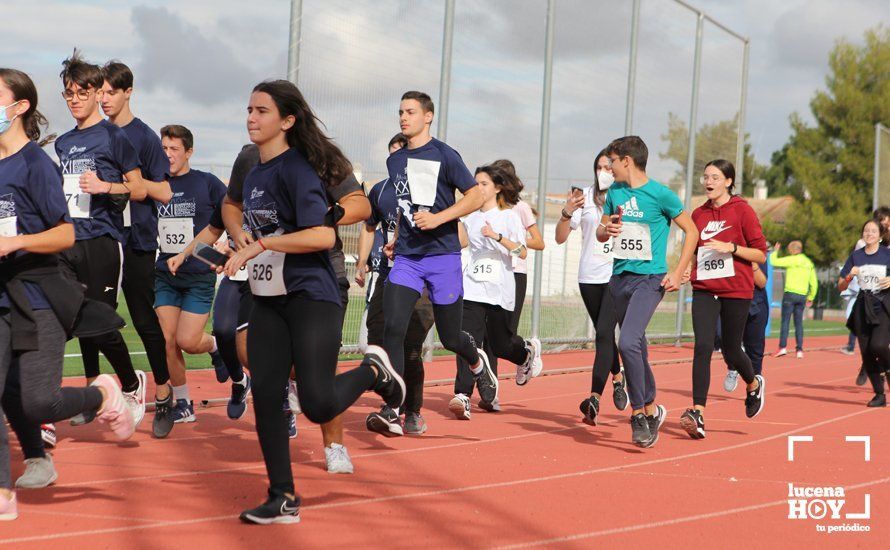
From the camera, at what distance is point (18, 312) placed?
16.8 feet

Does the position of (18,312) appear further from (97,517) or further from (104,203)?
(104,203)

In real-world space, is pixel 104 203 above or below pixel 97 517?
above

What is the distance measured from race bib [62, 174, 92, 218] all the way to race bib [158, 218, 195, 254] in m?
1.14

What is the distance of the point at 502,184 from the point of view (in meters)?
9.91

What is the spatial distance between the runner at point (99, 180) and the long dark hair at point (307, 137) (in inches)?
86.6

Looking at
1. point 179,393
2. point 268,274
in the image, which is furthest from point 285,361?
point 179,393

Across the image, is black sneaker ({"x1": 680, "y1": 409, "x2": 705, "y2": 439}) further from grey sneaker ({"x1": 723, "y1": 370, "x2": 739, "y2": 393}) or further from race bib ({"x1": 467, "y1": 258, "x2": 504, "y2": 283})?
grey sneaker ({"x1": 723, "y1": 370, "x2": 739, "y2": 393})

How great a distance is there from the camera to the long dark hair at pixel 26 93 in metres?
5.36

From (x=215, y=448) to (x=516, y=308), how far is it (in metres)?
3.73

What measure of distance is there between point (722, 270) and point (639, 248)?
3.52 ft

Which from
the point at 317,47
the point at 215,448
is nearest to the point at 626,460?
the point at 215,448

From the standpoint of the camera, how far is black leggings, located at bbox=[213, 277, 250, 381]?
25.8ft

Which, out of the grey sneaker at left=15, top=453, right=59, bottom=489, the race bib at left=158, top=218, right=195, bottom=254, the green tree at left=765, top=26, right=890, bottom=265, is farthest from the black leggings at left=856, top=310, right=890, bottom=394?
the green tree at left=765, top=26, right=890, bottom=265

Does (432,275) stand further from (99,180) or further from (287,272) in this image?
(287,272)
